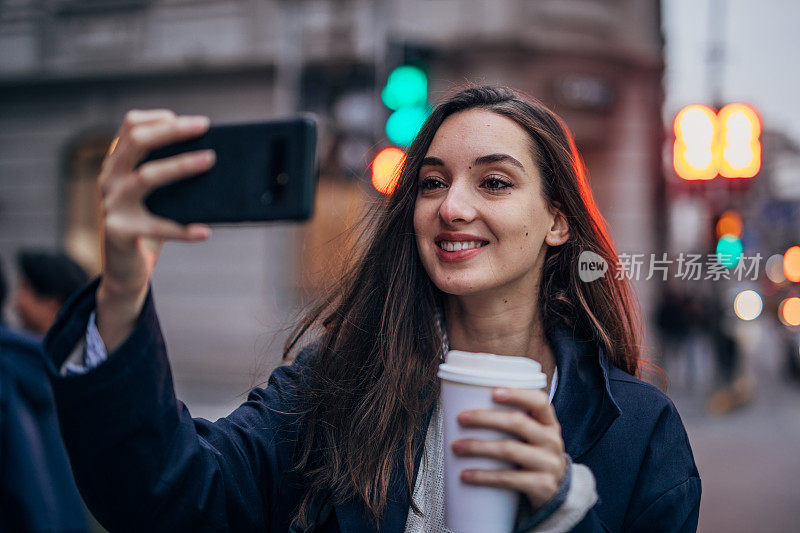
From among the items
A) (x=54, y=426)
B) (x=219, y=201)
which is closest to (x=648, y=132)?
(x=54, y=426)

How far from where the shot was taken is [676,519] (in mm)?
1389

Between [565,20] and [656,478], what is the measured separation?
11163 millimetres

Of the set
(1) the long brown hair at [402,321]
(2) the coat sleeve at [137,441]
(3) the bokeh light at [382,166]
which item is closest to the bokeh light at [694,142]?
(3) the bokeh light at [382,166]

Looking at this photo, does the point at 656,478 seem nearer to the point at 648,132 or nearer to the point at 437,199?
the point at 437,199

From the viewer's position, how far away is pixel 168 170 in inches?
38.2

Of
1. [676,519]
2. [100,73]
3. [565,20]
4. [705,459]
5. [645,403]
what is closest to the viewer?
[676,519]

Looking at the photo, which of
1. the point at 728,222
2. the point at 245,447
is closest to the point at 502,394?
the point at 245,447

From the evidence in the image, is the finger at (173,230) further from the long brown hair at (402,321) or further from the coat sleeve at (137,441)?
the long brown hair at (402,321)

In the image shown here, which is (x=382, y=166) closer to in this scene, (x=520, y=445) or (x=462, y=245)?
(x=462, y=245)

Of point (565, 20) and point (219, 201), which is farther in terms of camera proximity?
point (565, 20)

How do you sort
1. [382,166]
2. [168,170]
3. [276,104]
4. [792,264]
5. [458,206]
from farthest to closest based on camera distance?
[276,104], [382,166], [792,264], [458,206], [168,170]

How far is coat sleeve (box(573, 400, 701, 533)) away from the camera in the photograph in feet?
4.56

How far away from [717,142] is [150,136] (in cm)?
562

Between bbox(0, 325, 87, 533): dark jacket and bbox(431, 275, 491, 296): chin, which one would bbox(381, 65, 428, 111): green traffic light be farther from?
bbox(431, 275, 491, 296): chin
